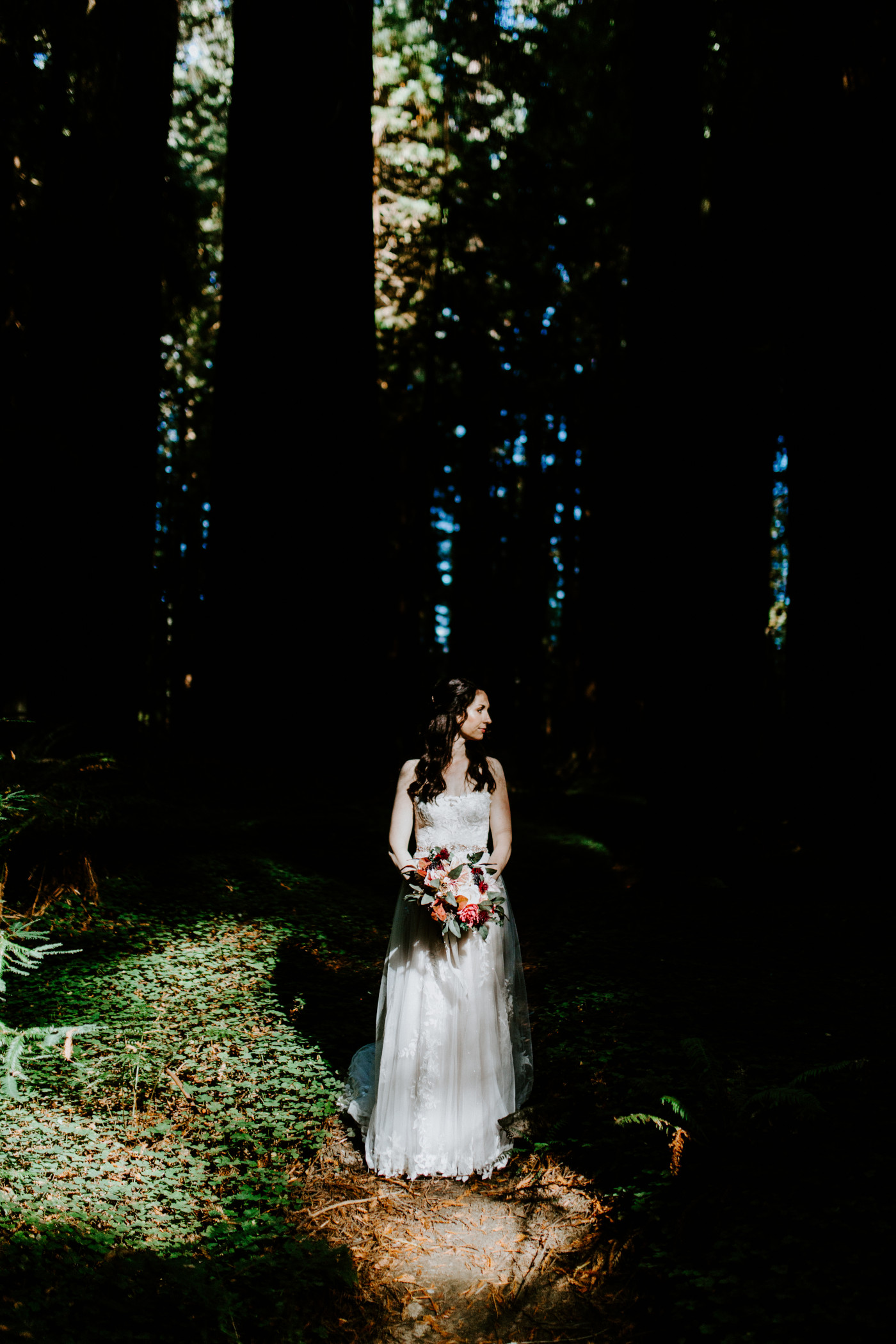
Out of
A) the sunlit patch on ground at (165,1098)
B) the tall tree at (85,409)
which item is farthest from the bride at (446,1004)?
the tall tree at (85,409)

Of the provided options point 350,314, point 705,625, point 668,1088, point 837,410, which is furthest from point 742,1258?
point 350,314

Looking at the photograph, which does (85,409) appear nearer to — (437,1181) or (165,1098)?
(165,1098)

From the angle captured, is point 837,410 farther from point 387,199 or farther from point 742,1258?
point 387,199

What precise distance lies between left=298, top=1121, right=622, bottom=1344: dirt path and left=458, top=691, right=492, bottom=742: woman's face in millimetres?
2029

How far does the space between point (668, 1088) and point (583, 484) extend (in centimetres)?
1531

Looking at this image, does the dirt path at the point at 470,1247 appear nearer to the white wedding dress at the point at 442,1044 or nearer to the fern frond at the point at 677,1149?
the white wedding dress at the point at 442,1044

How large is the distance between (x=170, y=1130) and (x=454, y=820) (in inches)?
79.2

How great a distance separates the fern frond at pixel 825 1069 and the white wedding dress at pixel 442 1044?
1334 millimetres

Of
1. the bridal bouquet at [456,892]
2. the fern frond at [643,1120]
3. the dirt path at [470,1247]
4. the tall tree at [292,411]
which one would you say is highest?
the tall tree at [292,411]

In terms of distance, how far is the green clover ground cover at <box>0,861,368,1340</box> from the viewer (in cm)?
312

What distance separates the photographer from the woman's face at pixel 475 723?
4.24 meters

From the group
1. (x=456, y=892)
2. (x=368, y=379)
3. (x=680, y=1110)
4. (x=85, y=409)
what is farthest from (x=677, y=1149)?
(x=85, y=409)

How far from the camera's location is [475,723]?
4246 mm

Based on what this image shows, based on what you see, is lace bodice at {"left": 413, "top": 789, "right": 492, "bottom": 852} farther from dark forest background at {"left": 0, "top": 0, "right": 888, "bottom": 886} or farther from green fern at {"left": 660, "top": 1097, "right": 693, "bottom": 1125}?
dark forest background at {"left": 0, "top": 0, "right": 888, "bottom": 886}
